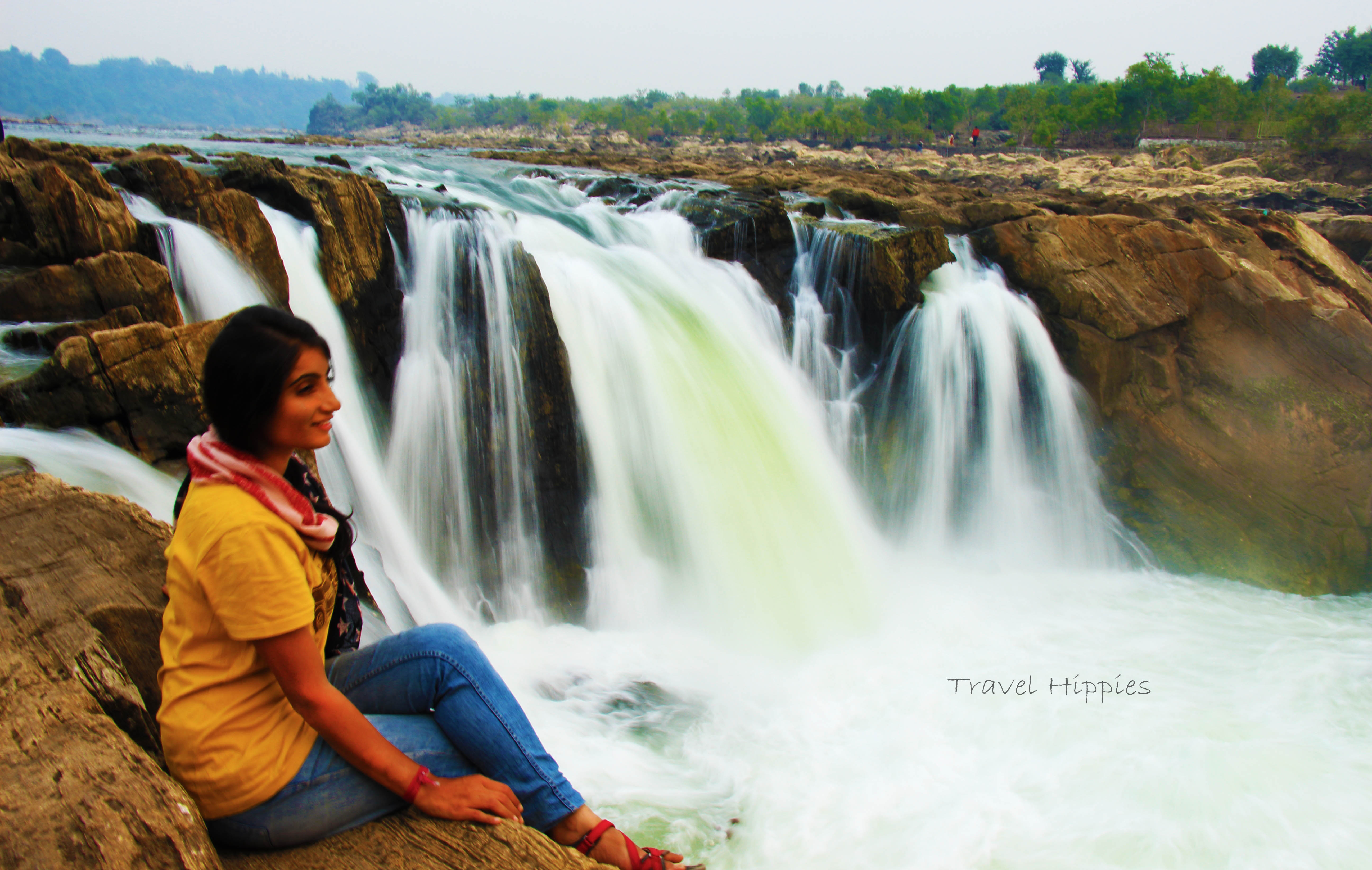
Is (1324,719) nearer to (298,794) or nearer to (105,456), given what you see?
(298,794)

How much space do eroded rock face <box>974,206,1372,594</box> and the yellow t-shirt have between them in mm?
9041

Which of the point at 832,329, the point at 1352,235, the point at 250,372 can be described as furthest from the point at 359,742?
the point at 1352,235

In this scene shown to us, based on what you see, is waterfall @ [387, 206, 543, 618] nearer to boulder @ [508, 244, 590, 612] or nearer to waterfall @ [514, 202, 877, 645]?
boulder @ [508, 244, 590, 612]

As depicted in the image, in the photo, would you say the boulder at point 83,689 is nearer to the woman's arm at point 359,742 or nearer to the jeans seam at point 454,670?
the woman's arm at point 359,742

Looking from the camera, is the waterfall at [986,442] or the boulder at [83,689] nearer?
the boulder at [83,689]

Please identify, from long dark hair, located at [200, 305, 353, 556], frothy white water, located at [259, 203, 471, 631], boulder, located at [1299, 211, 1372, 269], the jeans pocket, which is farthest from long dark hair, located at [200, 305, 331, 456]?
boulder, located at [1299, 211, 1372, 269]

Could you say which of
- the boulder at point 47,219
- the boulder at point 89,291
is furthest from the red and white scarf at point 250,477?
the boulder at point 47,219

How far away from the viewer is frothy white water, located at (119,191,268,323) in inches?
200

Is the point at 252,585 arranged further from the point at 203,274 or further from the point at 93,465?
the point at 203,274

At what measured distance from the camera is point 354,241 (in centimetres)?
611

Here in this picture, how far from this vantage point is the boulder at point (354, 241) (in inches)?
232

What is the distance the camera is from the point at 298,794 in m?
1.84

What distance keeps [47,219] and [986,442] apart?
Result: 8.67m

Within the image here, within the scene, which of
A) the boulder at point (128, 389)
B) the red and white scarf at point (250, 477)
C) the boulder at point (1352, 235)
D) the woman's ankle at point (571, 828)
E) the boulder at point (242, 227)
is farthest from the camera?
the boulder at point (1352, 235)
